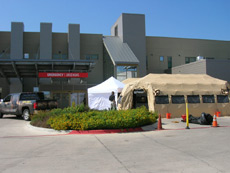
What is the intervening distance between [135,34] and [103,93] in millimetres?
14564

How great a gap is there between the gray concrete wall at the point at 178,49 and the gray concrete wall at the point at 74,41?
1070 centimetres

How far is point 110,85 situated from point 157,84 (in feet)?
16.1

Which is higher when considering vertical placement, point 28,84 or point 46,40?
point 46,40

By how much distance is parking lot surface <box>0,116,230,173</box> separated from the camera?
5.88 meters

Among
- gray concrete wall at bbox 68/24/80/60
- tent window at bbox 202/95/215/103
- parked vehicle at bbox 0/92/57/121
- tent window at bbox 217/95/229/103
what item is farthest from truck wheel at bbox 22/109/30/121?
gray concrete wall at bbox 68/24/80/60

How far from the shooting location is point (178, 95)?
1891 centimetres

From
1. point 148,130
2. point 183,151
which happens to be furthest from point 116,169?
point 148,130

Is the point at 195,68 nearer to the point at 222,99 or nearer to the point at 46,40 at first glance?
the point at 222,99

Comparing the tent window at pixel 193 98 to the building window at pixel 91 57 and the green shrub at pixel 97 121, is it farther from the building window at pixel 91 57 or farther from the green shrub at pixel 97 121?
the building window at pixel 91 57

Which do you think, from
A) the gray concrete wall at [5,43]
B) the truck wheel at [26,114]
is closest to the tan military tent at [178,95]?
the truck wheel at [26,114]

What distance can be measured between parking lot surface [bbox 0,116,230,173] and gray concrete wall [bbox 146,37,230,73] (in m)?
27.7

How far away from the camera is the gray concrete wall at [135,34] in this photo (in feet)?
111

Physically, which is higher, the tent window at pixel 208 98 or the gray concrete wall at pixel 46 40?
the gray concrete wall at pixel 46 40

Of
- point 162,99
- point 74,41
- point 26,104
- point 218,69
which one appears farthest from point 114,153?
point 74,41
